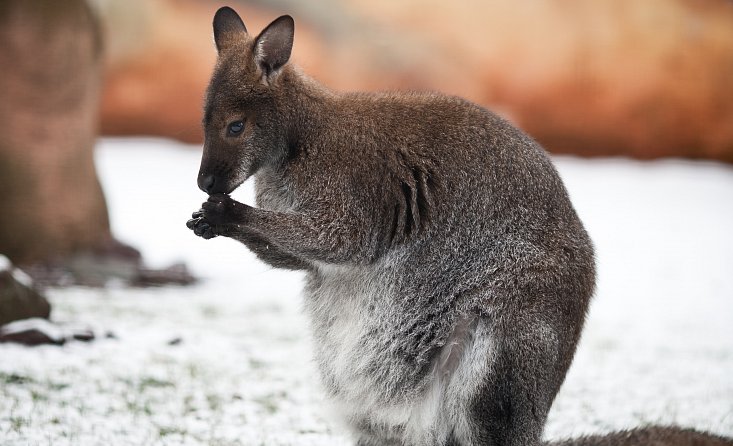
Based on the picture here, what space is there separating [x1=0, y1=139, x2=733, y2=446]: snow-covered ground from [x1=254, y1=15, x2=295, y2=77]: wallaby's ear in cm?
125

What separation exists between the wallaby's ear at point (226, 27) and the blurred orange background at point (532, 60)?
43.1 ft

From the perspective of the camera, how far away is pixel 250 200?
15.1 ft

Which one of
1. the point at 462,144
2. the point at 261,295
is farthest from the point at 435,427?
the point at 261,295

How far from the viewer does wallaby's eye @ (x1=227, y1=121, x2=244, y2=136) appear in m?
3.88

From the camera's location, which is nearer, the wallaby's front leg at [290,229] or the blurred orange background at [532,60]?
the wallaby's front leg at [290,229]

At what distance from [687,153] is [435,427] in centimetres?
1531

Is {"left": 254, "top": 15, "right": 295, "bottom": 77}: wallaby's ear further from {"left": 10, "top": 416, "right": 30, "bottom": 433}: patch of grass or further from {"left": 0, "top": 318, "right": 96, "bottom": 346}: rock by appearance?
{"left": 0, "top": 318, "right": 96, "bottom": 346}: rock

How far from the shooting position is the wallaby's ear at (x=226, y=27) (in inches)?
165

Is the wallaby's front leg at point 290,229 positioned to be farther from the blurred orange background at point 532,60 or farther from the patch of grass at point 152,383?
the blurred orange background at point 532,60

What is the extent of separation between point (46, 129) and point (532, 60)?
988 cm

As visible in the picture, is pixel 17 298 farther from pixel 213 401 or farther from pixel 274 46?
pixel 274 46

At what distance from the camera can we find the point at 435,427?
3877 mm

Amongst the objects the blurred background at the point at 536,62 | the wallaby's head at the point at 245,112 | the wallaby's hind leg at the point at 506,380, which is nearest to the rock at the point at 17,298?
the wallaby's head at the point at 245,112

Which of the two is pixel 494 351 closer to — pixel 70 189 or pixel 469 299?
pixel 469 299
